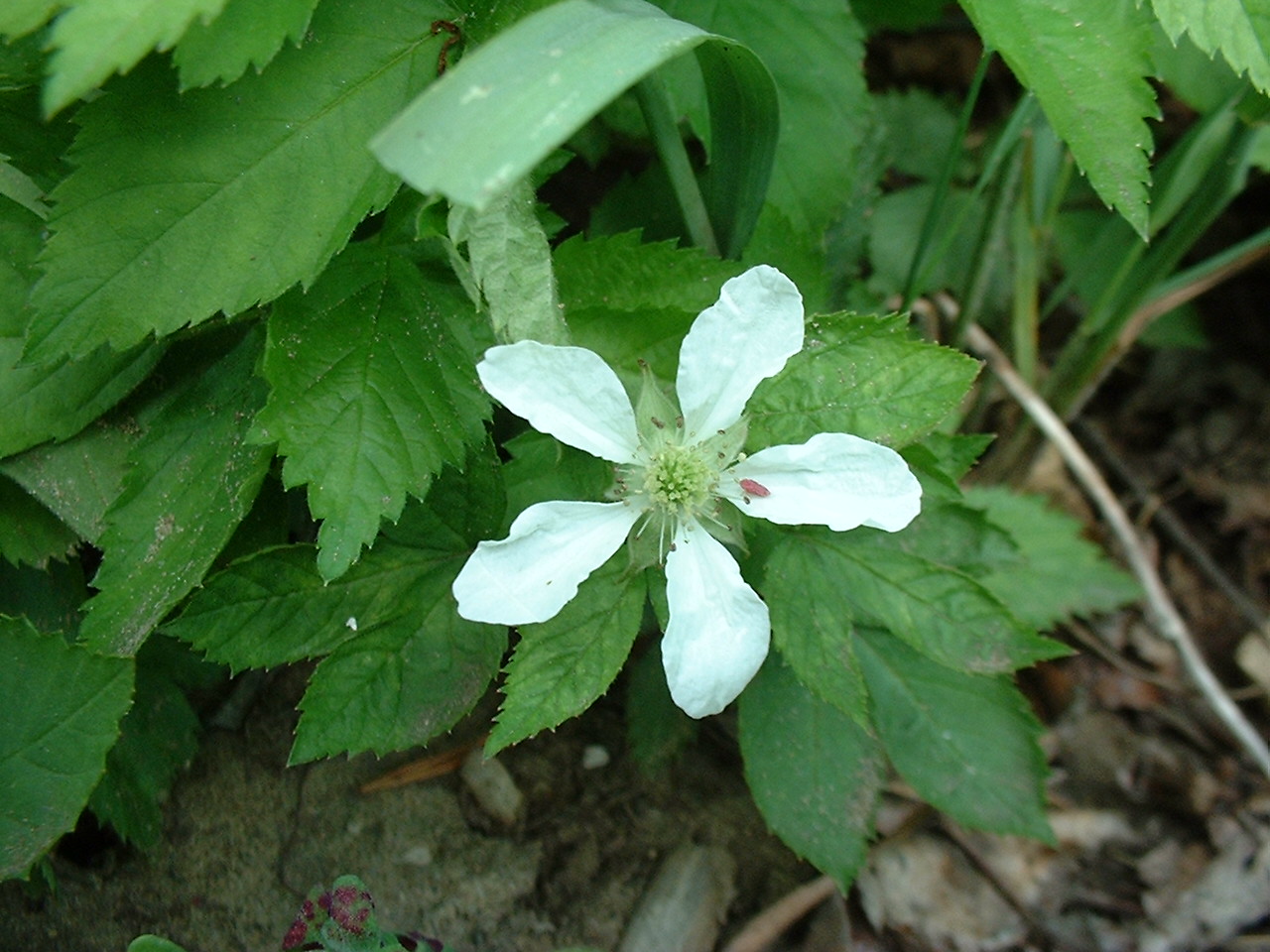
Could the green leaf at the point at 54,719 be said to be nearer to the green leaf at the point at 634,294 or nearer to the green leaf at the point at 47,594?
the green leaf at the point at 47,594

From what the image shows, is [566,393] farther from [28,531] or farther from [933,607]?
[28,531]

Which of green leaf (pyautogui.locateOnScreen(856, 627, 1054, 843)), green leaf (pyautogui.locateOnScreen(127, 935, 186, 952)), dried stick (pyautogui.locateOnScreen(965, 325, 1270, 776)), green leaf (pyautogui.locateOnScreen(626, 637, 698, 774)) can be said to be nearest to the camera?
green leaf (pyautogui.locateOnScreen(127, 935, 186, 952))

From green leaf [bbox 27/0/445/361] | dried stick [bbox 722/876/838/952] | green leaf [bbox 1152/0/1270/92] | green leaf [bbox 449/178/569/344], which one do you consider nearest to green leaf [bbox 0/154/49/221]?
green leaf [bbox 27/0/445/361]

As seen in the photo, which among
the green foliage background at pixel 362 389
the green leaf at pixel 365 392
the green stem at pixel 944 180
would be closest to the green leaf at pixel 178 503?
the green foliage background at pixel 362 389

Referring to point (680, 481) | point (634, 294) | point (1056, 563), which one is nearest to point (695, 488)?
point (680, 481)

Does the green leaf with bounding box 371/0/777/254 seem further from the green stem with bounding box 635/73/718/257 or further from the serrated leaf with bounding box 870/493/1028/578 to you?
the serrated leaf with bounding box 870/493/1028/578

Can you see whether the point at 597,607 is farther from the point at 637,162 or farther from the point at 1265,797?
the point at 1265,797

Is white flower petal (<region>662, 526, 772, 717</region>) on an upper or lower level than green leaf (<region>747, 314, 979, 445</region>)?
lower

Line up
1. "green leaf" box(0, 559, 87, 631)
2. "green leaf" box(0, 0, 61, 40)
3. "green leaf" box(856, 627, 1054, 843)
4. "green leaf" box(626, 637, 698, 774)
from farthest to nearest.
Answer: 1. "green leaf" box(626, 637, 698, 774)
2. "green leaf" box(856, 627, 1054, 843)
3. "green leaf" box(0, 559, 87, 631)
4. "green leaf" box(0, 0, 61, 40)
